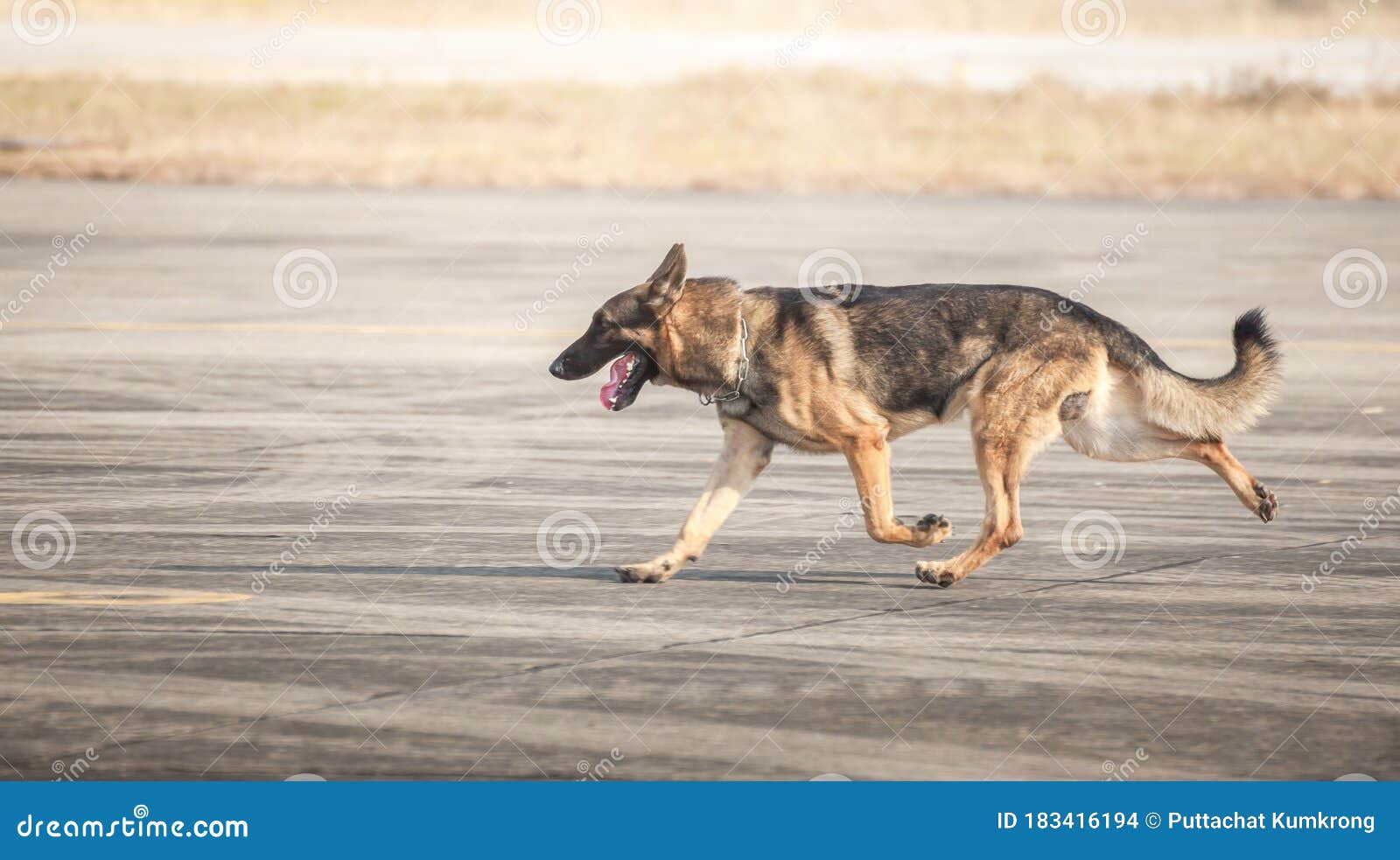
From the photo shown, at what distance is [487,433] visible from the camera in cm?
1294

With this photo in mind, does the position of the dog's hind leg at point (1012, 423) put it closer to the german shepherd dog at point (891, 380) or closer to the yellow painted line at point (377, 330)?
the german shepherd dog at point (891, 380)

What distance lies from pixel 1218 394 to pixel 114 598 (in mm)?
4974

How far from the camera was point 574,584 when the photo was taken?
8977 mm

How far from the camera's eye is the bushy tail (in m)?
9.07
